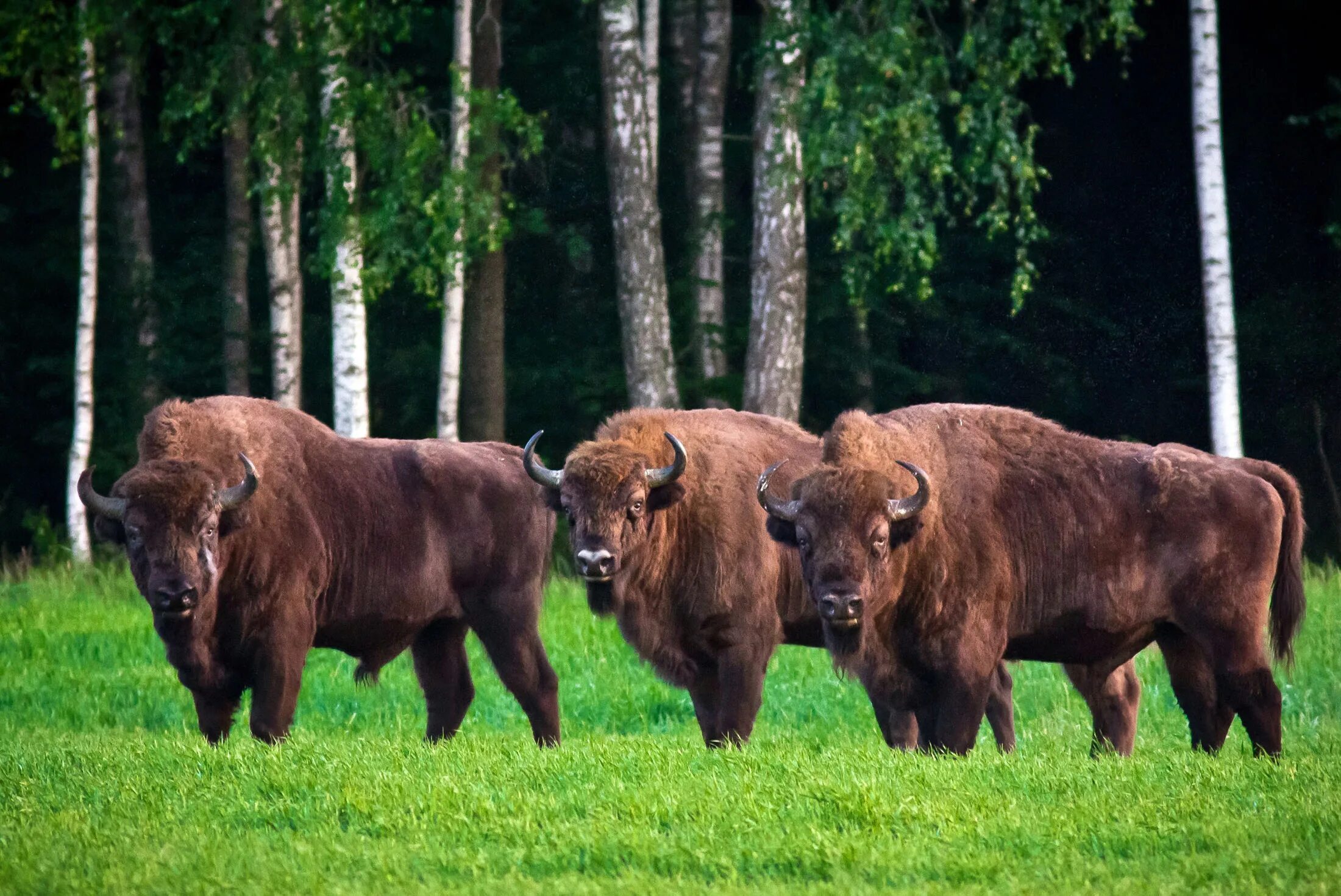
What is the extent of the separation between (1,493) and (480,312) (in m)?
10.1

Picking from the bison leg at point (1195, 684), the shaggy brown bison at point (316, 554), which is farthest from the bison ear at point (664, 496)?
the bison leg at point (1195, 684)

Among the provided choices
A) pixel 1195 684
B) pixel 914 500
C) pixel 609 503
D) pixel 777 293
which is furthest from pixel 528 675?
pixel 777 293

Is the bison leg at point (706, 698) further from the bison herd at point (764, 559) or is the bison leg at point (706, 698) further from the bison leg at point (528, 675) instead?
the bison leg at point (528, 675)

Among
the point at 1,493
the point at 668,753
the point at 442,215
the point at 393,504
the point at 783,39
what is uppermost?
the point at 783,39

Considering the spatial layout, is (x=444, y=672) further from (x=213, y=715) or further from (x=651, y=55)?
(x=651, y=55)

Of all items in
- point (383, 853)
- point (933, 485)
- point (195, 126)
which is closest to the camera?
point (383, 853)

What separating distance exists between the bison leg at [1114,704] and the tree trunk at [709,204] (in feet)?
32.2

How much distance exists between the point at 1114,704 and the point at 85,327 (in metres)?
13.3

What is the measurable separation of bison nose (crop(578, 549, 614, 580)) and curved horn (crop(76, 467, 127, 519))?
99.5 inches

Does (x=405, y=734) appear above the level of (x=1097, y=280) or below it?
below

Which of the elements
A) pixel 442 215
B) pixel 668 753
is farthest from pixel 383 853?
pixel 442 215

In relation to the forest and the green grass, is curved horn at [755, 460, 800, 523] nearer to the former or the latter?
the green grass

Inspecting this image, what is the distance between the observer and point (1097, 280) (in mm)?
24469

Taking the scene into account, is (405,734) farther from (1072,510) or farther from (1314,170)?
(1314,170)
